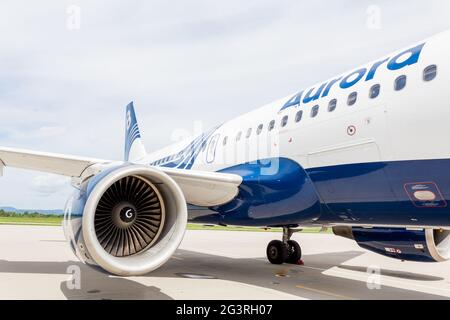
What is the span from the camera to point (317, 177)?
236 inches

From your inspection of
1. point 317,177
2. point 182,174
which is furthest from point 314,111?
point 182,174

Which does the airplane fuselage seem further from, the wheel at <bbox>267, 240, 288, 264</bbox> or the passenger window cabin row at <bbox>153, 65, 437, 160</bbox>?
the wheel at <bbox>267, 240, 288, 264</bbox>

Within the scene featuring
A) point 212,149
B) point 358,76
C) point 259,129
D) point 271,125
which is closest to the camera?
point 358,76

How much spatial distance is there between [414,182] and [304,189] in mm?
1760

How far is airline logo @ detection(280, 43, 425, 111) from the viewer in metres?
5.18

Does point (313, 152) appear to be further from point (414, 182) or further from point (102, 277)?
point (102, 277)

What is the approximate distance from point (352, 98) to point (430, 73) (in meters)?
1.14

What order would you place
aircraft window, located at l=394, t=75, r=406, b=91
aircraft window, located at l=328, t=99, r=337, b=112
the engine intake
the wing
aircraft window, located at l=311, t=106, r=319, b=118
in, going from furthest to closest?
the wing
aircraft window, located at l=311, t=106, r=319, b=118
aircraft window, located at l=328, t=99, r=337, b=112
the engine intake
aircraft window, located at l=394, t=75, r=406, b=91

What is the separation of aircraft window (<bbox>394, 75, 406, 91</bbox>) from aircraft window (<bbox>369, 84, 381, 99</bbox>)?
261mm

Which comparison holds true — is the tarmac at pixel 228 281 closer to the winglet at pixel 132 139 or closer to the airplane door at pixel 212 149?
the airplane door at pixel 212 149

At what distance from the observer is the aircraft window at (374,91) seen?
209 inches

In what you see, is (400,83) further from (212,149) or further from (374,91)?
(212,149)

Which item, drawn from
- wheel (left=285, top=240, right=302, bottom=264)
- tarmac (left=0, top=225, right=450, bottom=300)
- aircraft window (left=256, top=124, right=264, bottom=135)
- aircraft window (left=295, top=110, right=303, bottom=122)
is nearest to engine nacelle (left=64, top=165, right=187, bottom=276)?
tarmac (left=0, top=225, right=450, bottom=300)
